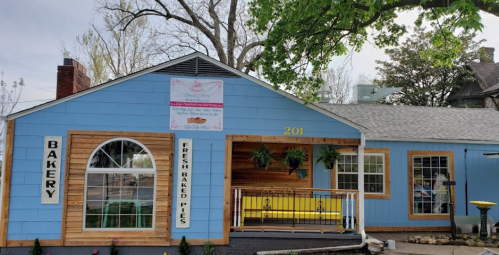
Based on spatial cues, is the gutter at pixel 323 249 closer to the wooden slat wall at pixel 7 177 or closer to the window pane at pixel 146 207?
the window pane at pixel 146 207

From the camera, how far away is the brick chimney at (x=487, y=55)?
27.4 meters

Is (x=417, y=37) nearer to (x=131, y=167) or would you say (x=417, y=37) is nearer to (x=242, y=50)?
(x=242, y=50)

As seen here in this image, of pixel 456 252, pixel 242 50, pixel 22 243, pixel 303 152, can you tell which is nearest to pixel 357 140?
pixel 303 152

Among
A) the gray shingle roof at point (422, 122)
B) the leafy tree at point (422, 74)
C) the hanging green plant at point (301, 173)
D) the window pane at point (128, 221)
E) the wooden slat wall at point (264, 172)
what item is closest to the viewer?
the window pane at point (128, 221)

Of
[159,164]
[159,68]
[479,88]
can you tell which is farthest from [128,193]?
[479,88]

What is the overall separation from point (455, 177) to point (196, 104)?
8294mm

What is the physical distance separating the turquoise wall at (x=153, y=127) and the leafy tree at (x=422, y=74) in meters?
21.4

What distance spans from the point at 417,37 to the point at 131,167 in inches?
1045

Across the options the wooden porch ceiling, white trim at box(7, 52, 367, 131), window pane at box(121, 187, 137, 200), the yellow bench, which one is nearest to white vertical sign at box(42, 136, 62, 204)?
white trim at box(7, 52, 367, 131)

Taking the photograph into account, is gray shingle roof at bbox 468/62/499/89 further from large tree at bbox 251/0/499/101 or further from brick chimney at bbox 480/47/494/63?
large tree at bbox 251/0/499/101

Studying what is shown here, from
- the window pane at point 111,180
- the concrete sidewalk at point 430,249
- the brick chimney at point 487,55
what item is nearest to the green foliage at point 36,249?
the window pane at point 111,180

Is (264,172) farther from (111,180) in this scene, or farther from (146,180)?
(111,180)

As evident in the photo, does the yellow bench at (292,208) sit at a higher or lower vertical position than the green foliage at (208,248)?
higher

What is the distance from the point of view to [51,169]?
784cm
